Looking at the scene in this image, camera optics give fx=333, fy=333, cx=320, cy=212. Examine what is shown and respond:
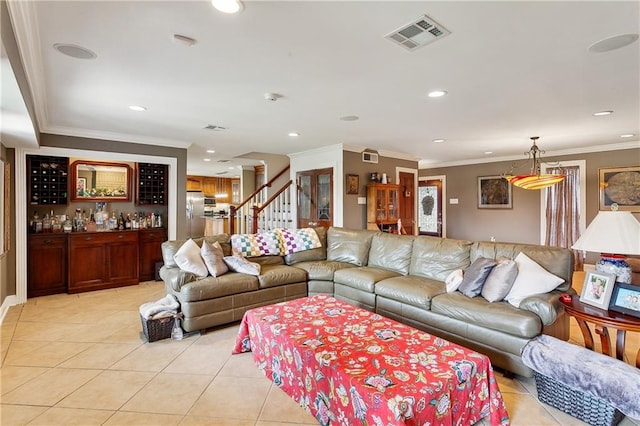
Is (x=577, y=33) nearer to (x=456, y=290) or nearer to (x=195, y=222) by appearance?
(x=456, y=290)

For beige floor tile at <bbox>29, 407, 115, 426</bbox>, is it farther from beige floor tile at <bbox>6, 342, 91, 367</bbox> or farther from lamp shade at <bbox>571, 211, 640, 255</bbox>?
lamp shade at <bbox>571, 211, 640, 255</bbox>

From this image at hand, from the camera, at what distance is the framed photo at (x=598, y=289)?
2.23 meters

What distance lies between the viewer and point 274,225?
7.22 metres

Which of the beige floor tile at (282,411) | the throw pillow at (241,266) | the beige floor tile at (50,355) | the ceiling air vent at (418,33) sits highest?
the ceiling air vent at (418,33)

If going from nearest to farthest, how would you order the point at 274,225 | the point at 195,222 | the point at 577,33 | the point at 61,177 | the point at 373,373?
the point at 373,373 → the point at 577,33 → the point at 61,177 → the point at 274,225 → the point at 195,222

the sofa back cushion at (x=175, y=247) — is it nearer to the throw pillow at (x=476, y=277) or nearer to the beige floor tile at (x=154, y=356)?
the beige floor tile at (x=154, y=356)

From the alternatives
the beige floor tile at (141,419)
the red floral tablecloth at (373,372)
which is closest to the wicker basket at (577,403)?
the red floral tablecloth at (373,372)

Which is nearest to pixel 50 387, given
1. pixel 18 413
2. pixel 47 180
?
pixel 18 413

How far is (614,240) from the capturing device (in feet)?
7.30

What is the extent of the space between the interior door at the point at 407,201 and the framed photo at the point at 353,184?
1292 millimetres

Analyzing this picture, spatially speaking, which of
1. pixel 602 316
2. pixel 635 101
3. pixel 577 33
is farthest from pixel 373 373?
pixel 635 101

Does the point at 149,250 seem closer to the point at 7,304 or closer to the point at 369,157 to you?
the point at 7,304

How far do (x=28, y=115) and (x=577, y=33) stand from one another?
414 cm

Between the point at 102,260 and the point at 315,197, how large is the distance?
3.78 metres
